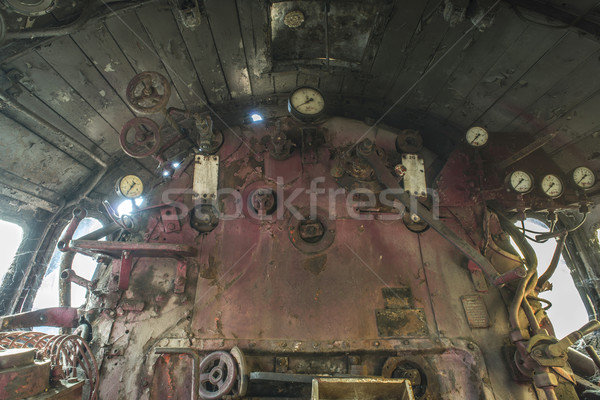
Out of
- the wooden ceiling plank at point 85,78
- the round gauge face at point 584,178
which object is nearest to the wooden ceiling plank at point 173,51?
the wooden ceiling plank at point 85,78

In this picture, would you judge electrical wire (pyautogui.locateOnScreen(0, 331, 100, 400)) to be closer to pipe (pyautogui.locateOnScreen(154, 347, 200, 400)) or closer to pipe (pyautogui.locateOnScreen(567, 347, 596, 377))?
pipe (pyautogui.locateOnScreen(154, 347, 200, 400))

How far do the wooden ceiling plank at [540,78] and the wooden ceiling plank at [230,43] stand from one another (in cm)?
298

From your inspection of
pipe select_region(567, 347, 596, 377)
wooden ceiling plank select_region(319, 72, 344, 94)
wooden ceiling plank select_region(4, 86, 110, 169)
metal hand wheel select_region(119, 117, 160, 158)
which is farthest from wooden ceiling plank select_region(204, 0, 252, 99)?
pipe select_region(567, 347, 596, 377)

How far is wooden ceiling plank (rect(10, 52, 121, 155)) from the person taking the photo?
2905 mm

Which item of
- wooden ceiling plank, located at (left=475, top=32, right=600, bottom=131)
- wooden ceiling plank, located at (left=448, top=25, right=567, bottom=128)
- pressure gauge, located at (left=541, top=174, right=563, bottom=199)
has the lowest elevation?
pressure gauge, located at (left=541, top=174, right=563, bottom=199)

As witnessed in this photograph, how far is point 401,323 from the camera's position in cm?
289

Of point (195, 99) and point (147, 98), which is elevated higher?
point (195, 99)

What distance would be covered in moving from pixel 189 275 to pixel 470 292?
2912mm

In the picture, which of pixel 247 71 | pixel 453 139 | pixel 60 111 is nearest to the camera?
pixel 60 111

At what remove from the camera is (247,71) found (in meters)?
3.60

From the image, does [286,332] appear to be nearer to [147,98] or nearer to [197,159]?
[197,159]

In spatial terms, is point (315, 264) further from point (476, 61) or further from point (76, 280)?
point (476, 61)

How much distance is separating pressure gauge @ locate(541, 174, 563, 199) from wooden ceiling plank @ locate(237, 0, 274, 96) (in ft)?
10.8

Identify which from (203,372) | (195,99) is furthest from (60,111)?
(203,372)
